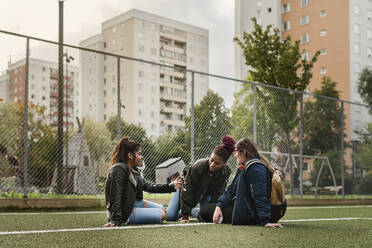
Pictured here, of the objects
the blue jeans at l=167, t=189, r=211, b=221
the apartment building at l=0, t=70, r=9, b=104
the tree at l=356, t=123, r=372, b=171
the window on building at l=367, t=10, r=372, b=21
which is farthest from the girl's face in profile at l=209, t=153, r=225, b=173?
the window on building at l=367, t=10, r=372, b=21

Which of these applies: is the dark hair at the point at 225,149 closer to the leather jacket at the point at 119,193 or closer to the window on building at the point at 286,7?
the leather jacket at the point at 119,193

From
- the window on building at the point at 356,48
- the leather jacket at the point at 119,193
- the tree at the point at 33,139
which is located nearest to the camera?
the leather jacket at the point at 119,193

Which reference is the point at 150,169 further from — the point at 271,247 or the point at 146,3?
the point at 146,3

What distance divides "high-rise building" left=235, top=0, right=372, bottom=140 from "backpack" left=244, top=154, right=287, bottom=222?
46.9 metres

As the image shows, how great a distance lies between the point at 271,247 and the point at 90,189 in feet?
21.8

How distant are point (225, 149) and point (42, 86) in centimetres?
508

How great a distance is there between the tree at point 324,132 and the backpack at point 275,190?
30.8ft

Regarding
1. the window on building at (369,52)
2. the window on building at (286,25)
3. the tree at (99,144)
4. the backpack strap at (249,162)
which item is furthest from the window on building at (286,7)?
the backpack strap at (249,162)

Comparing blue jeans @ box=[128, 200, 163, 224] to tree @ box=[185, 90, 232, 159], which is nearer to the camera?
blue jeans @ box=[128, 200, 163, 224]

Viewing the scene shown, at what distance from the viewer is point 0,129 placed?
8852 mm

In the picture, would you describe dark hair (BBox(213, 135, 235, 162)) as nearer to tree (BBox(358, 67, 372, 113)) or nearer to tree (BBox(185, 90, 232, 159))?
tree (BBox(185, 90, 232, 159))

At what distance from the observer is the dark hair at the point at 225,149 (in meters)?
5.74

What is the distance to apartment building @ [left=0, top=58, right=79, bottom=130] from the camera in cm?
895

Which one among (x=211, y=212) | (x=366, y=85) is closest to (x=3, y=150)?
(x=211, y=212)
